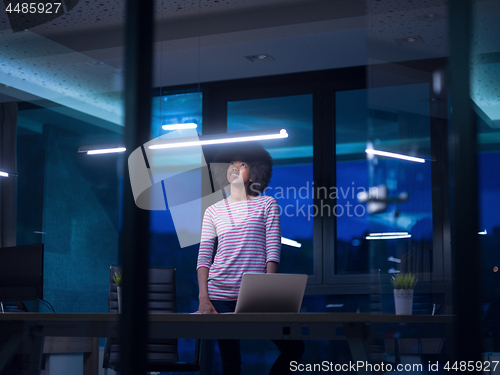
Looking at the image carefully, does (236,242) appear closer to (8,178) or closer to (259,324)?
(259,324)

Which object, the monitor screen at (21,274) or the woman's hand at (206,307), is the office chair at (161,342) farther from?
the monitor screen at (21,274)

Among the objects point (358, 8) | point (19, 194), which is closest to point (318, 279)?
point (358, 8)

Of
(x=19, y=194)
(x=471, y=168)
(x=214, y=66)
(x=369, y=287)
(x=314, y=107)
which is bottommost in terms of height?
(x=369, y=287)

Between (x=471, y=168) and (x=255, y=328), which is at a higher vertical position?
(x=471, y=168)

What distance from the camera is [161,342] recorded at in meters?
3.64

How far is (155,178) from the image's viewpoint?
5.34 m

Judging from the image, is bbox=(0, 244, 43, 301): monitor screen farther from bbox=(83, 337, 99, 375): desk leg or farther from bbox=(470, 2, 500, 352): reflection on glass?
bbox=(470, 2, 500, 352): reflection on glass

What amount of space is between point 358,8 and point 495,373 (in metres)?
2.74

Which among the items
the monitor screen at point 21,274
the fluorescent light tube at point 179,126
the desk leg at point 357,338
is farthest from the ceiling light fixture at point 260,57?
the desk leg at point 357,338

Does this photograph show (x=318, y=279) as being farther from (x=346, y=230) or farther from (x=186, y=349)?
(x=186, y=349)

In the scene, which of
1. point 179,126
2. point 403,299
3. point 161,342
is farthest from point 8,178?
point 403,299

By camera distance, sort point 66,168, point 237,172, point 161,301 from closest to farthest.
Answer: point 237,172, point 161,301, point 66,168

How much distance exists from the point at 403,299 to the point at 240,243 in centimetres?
109

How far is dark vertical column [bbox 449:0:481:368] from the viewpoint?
750 millimetres
